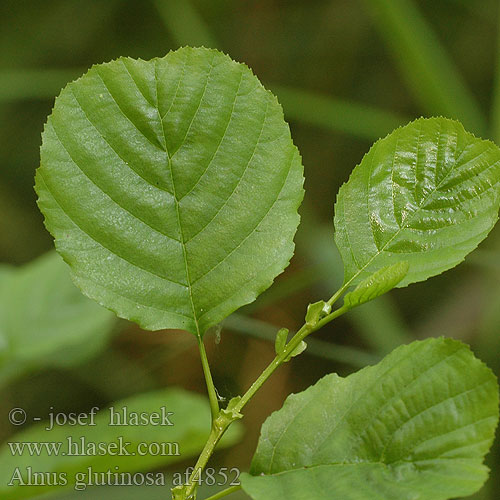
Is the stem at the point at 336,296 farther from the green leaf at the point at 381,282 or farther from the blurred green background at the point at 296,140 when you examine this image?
the blurred green background at the point at 296,140

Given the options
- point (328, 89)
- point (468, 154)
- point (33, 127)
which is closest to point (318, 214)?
point (328, 89)

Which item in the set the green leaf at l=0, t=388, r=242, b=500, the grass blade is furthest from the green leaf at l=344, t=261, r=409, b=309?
the grass blade

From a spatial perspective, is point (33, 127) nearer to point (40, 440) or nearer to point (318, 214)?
point (318, 214)

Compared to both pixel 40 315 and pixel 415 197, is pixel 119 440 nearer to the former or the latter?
pixel 40 315

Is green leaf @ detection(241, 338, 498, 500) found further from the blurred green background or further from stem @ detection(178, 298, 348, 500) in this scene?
the blurred green background

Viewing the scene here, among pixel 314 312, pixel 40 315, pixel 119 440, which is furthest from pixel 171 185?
pixel 40 315

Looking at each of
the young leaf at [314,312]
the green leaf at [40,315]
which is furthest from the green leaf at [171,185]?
the green leaf at [40,315]
